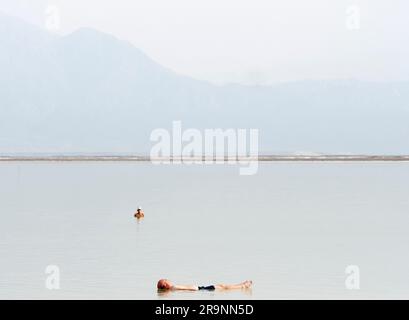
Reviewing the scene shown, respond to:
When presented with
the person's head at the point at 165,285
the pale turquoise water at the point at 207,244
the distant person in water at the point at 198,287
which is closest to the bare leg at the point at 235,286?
the distant person in water at the point at 198,287

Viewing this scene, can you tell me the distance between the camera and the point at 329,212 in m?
64.6

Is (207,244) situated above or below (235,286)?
above

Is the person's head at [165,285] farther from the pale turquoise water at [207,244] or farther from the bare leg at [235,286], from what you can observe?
the bare leg at [235,286]

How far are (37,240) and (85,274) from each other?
12.1 meters

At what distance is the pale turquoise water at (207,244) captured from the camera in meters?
34.3

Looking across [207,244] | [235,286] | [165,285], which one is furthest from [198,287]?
[207,244]

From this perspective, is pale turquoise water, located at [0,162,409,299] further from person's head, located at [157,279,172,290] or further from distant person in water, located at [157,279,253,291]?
person's head, located at [157,279,172,290]

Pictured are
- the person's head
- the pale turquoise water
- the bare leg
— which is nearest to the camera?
the person's head

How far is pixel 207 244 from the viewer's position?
1831 inches

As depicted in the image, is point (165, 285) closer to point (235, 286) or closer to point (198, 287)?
point (198, 287)

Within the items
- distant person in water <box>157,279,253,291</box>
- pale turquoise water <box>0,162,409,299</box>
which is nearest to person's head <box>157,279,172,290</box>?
distant person in water <box>157,279,253,291</box>

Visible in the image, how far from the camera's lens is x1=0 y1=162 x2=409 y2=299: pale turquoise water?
34281 mm
